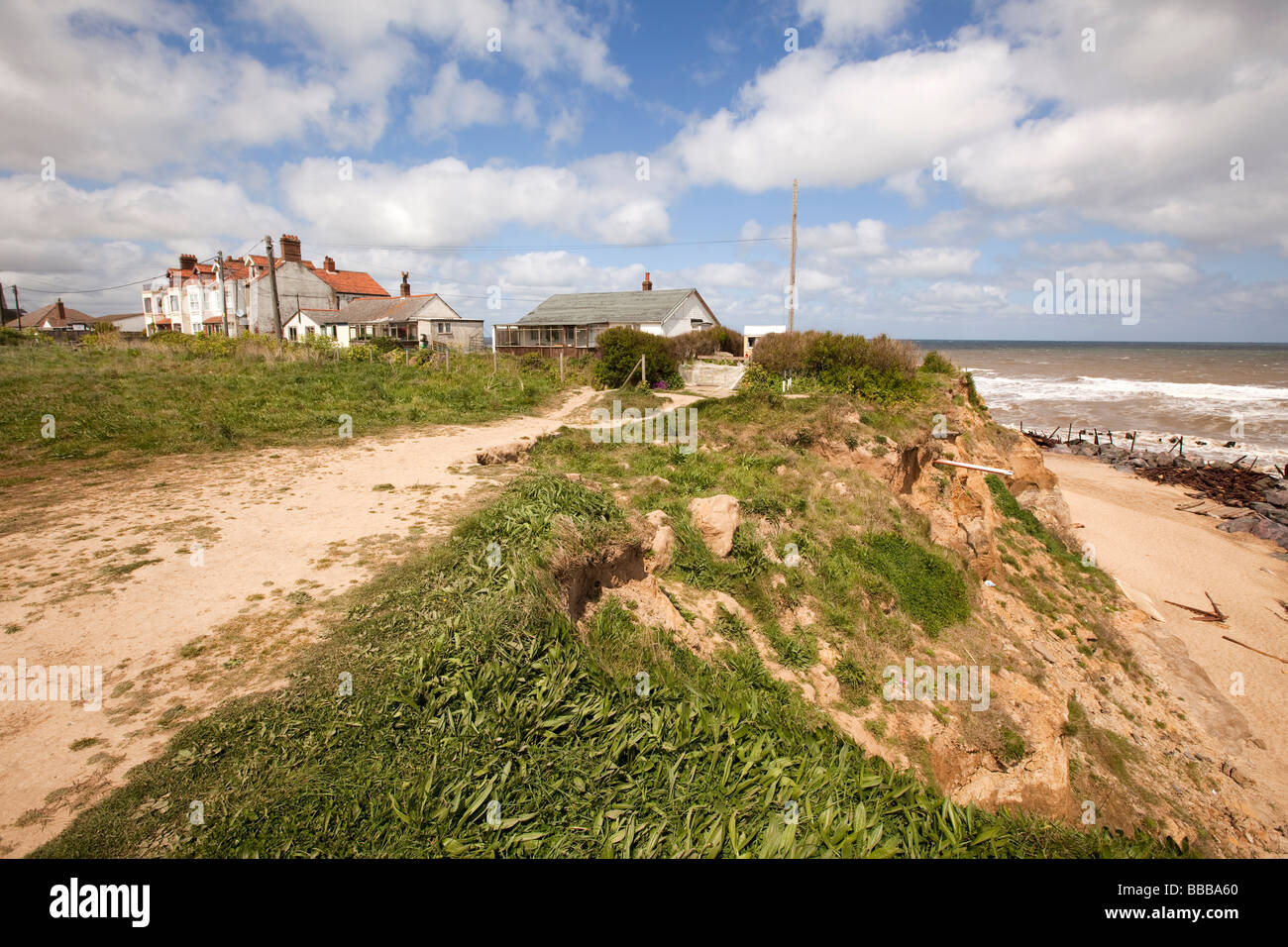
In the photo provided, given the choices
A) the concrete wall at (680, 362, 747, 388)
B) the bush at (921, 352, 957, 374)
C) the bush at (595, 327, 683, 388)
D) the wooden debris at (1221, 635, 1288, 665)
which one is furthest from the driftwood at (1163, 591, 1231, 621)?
the bush at (595, 327, 683, 388)

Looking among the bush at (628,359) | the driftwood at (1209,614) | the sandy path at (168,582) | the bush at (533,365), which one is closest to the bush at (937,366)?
the bush at (628,359)

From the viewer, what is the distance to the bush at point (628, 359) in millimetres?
24562

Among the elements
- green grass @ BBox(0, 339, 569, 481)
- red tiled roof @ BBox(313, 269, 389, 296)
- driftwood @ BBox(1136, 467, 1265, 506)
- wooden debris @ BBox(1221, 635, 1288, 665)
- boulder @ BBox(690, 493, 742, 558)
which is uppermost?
red tiled roof @ BBox(313, 269, 389, 296)

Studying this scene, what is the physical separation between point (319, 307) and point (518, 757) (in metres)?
53.2

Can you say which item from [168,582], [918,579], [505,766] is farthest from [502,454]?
[918,579]

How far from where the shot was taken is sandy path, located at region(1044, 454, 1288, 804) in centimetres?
1244

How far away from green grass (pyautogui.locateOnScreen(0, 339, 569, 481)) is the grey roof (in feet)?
44.1

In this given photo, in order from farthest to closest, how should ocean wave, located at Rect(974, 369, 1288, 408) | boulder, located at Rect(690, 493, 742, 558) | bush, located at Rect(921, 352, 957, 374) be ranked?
1. ocean wave, located at Rect(974, 369, 1288, 408)
2. bush, located at Rect(921, 352, 957, 374)
3. boulder, located at Rect(690, 493, 742, 558)

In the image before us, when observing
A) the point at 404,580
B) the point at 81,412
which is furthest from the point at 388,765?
the point at 81,412

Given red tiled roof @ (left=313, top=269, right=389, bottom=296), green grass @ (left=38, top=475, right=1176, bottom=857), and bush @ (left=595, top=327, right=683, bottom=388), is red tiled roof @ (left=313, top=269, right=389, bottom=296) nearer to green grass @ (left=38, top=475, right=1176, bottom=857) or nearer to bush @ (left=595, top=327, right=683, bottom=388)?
bush @ (left=595, top=327, right=683, bottom=388)

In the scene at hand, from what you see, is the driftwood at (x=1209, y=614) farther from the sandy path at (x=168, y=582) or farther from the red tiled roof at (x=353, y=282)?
the red tiled roof at (x=353, y=282)

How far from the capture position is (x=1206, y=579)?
1838 cm

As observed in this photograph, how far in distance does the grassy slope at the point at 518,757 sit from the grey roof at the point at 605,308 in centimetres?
3075
